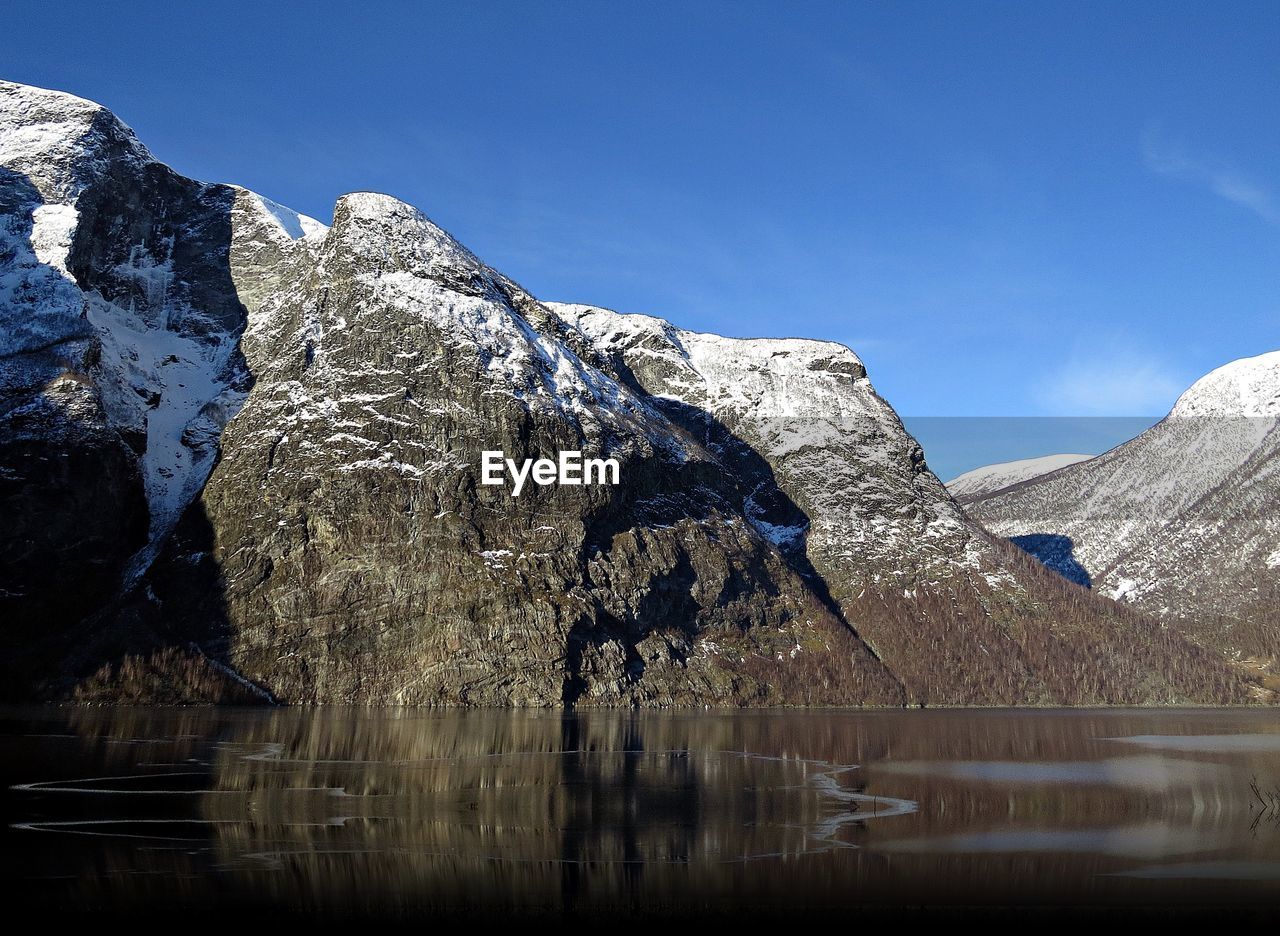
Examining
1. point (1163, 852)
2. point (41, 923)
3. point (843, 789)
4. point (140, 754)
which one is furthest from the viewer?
point (140, 754)

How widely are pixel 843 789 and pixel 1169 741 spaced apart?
226 ft

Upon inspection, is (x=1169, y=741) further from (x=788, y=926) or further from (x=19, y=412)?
(x=19, y=412)

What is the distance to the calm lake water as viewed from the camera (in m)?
42.0

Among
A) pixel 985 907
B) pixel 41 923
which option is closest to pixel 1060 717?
pixel 985 907

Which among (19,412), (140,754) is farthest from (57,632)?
(140,754)

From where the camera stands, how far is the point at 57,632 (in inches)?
7298

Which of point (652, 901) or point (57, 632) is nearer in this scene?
point (652, 901)

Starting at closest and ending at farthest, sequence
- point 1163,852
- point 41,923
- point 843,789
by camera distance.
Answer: point 41,923 < point 1163,852 < point 843,789

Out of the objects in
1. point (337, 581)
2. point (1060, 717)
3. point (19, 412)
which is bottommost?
point (1060, 717)

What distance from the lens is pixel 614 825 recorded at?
57.8m

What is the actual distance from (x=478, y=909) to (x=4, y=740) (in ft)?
245

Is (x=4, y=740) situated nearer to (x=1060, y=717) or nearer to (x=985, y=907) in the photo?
(x=985, y=907)

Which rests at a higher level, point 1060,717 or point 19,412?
point 19,412

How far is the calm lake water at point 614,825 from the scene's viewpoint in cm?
4203
